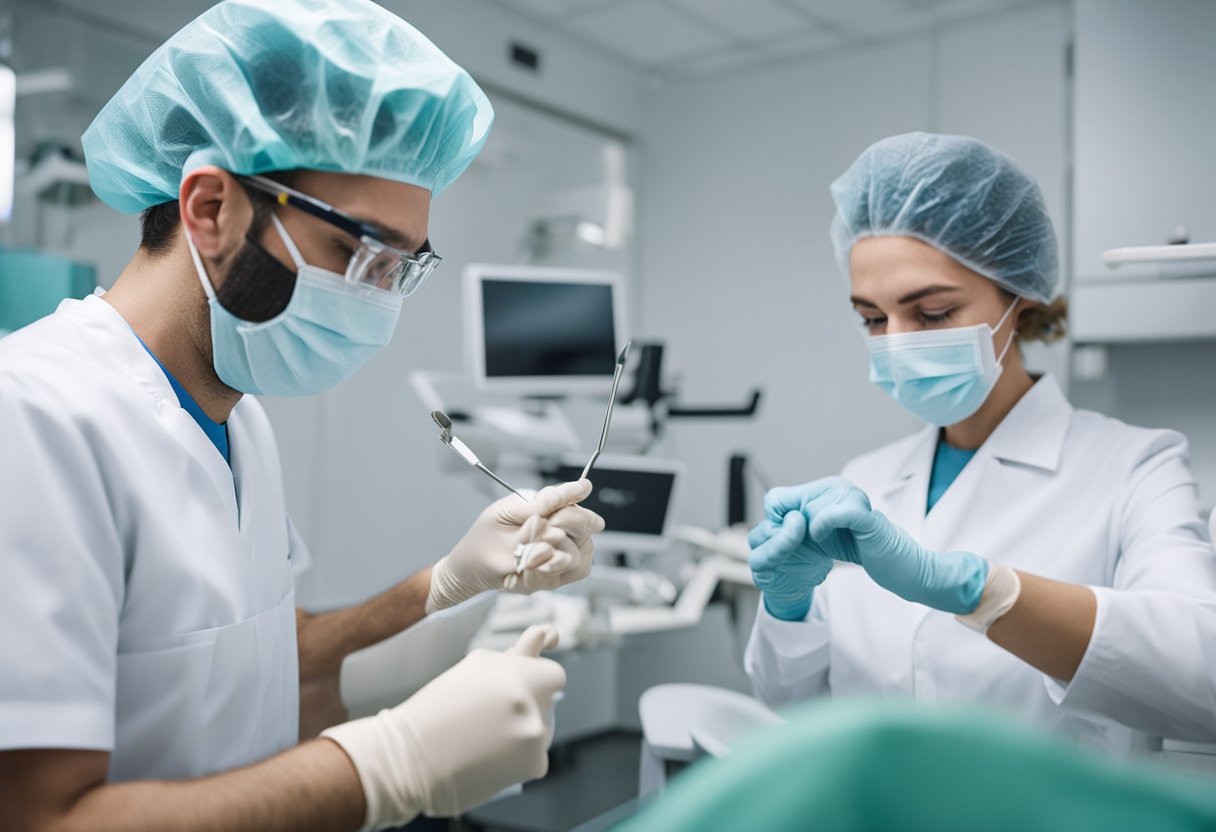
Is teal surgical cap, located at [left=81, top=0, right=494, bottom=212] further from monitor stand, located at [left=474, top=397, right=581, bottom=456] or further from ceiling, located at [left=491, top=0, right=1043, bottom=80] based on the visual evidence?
ceiling, located at [left=491, top=0, right=1043, bottom=80]

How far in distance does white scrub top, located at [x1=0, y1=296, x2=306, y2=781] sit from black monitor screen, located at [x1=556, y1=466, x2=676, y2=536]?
56.6 inches

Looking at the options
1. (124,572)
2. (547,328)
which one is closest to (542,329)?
(547,328)

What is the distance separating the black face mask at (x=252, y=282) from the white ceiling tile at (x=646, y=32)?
2.56m

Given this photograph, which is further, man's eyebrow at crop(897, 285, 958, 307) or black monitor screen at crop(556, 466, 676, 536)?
black monitor screen at crop(556, 466, 676, 536)

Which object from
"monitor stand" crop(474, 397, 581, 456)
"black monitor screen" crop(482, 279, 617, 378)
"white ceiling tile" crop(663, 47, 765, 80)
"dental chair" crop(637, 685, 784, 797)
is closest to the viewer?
"dental chair" crop(637, 685, 784, 797)

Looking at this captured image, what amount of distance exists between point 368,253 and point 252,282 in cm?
12

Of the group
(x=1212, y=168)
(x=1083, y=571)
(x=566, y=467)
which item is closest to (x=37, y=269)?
(x=566, y=467)

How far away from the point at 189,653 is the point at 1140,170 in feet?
6.63

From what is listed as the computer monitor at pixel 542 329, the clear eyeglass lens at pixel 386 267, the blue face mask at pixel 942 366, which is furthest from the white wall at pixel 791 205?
the clear eyeglass lens at pixel 386 267

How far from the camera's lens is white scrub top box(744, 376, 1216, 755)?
1.08 meters

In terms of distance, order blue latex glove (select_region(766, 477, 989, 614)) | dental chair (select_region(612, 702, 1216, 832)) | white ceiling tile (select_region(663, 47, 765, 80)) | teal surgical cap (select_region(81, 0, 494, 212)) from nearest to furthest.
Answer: dental chair (select_region(612, 702, 1216, 832)) → teal surgical cap (select_region(81, 0, 494, 212)) → blue latex glove (select_region(766, 477, 989, 614)) → white ceiling tile (select_region(663, 47, 765, 80))

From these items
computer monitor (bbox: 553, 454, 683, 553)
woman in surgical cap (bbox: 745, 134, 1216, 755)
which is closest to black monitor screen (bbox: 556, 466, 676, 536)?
computer monitor (bbox: 553, 454, 683, 553)

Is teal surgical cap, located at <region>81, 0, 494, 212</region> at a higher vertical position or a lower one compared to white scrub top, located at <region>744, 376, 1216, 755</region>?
higher

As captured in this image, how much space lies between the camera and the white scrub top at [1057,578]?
1.08m
